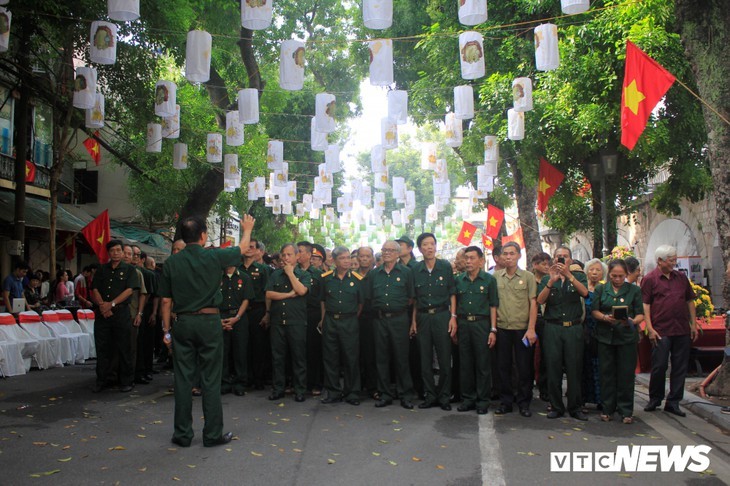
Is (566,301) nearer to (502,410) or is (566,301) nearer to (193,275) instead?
(502,410)

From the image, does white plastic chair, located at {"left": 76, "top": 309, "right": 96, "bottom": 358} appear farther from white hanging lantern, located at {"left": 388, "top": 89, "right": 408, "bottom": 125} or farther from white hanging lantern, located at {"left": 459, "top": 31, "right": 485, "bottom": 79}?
white hanging lantern, located at {"left": 459, "top": 31, "right": 485, "bottom": 79}

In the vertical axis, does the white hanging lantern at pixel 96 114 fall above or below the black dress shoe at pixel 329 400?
above

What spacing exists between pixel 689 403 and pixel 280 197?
21963 mm

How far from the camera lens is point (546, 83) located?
16.8 metres

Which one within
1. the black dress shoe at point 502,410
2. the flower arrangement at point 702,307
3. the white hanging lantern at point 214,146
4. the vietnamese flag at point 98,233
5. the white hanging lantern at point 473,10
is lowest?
the black dress shoe at point 502,410

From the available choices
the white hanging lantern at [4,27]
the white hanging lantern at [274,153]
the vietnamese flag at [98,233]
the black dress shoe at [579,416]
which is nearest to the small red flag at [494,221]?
the white hanging lantern at [274,153]

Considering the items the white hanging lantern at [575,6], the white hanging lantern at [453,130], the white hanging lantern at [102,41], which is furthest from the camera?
the white hanging lantern at [453,130]

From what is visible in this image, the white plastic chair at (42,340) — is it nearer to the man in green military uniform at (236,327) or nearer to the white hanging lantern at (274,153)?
the man in green military uniform at (236,327)

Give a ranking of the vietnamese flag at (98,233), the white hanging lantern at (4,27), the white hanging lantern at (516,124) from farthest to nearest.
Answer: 1. the white hanging lantern at (516,124)
2. the vietnamese flag at (98,233)
3. the white hanging lantern at (4,27)

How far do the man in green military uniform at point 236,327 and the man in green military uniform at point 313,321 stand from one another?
843 millimetres

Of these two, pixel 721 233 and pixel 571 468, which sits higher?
pixel 721 233

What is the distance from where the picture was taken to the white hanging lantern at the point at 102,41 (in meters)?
12.9

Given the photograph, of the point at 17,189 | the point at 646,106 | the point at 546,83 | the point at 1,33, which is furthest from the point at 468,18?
the point at 17,189

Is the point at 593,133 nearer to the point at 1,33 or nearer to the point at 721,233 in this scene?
the point at 721,233
